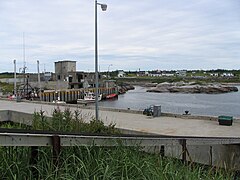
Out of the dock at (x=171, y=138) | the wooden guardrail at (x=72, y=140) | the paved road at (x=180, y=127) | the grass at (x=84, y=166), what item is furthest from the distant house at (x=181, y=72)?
the grass at (x=84, y=166)

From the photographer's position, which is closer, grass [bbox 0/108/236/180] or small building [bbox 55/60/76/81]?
grass [bbox 0/108/236/180]

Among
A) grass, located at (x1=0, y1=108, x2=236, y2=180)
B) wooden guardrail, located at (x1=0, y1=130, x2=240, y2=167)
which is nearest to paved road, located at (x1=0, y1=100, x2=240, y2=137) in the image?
wooden guardrail, located at (x1=0, y1=130, x2=240, y2=167)

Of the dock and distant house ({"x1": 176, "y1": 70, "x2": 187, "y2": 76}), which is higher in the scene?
distant house ({"x1": 176, "y1": 70, "x2": 187, "y2": 76})

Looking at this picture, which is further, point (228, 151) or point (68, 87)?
point (68, 87)

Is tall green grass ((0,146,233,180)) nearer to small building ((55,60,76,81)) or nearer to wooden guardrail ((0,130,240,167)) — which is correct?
wooden guardrail ((0,130,240,167))

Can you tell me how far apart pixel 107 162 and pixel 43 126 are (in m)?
3.15

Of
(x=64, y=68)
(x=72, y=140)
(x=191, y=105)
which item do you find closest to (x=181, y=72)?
(x=64, y=68)

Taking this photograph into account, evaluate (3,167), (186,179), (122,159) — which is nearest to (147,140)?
(122,159)

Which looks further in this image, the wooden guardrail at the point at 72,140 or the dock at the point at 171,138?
the dock at the point at 171,138

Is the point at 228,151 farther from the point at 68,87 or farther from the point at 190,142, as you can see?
the point at 68,87

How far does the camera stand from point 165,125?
14.6 meters

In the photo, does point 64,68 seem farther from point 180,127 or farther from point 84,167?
point 84,167

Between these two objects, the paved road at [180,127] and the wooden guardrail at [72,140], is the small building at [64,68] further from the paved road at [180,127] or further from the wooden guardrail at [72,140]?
the wooden guardrail at [72,140]

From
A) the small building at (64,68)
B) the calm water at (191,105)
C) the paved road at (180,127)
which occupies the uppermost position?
the small building at (64,68)
